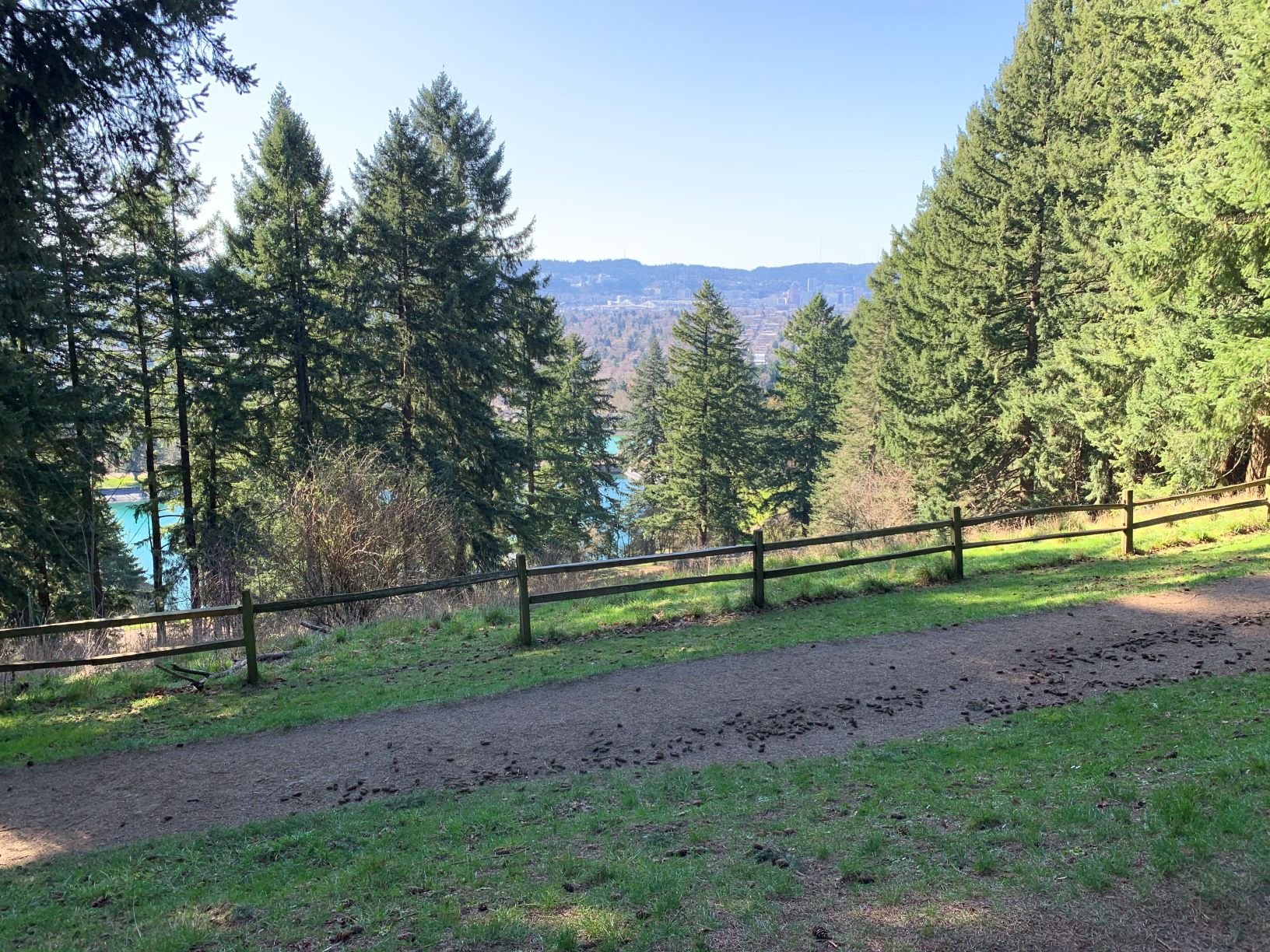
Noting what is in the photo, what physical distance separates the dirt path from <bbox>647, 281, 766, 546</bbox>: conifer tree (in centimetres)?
3513

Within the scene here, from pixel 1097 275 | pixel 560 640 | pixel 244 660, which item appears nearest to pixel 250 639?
pixel 244 660

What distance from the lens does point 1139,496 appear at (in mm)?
23250

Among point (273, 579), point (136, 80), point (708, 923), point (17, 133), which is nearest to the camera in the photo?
point (708, 923)

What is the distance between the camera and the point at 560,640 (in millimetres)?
11562

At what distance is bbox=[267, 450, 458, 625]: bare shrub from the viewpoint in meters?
15.2

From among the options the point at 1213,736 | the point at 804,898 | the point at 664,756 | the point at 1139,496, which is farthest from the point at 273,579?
the point at 1139,496

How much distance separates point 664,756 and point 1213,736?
15.4 ft

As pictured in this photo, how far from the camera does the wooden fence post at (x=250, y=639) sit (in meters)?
9.87

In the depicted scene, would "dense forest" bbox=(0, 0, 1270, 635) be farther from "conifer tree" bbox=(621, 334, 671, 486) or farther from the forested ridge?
"conifer tree" bbox=(621, 334, 671, 486)

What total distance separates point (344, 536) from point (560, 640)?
6253 mm

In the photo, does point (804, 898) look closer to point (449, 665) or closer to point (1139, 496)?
point (449, 665)

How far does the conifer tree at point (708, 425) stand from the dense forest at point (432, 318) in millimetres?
7924

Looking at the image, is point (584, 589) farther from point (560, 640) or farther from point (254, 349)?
point (254, 349)

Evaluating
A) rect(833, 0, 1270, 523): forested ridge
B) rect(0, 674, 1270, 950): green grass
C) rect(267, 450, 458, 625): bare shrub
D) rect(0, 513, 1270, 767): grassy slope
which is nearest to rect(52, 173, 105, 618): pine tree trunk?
rect(267, 450, 458, 625): bare shrub
